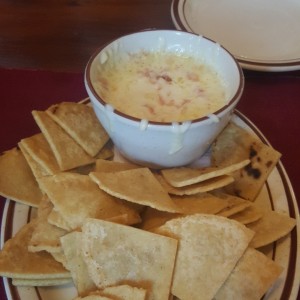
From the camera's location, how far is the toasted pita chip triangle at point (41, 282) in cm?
87

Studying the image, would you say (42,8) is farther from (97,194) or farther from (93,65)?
(97,194)

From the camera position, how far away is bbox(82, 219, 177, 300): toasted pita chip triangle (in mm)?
830

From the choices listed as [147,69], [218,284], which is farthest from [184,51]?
[218,284]

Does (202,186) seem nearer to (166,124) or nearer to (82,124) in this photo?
(166,124)

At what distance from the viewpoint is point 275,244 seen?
957mm

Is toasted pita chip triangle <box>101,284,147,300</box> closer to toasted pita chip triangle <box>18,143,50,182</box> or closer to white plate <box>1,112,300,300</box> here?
white plate <box>1,112,300,300</box>

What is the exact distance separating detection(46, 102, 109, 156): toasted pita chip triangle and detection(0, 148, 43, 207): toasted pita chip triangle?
125 millimetres

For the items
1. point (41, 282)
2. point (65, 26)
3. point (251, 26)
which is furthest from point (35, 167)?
Answer: point (251, 26)

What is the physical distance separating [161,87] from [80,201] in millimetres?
355

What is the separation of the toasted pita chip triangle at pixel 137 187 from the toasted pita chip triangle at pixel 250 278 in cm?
16

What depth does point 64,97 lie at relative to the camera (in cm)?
140

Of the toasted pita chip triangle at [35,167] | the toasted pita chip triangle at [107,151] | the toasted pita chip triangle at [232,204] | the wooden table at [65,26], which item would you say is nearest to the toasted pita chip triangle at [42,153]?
the toasted pita chip triangle at [35,167]

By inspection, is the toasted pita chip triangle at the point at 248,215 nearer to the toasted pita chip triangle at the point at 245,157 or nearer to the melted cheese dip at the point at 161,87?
the toasted pita chip triangle at the point at 245,157

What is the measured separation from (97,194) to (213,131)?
291 mm
